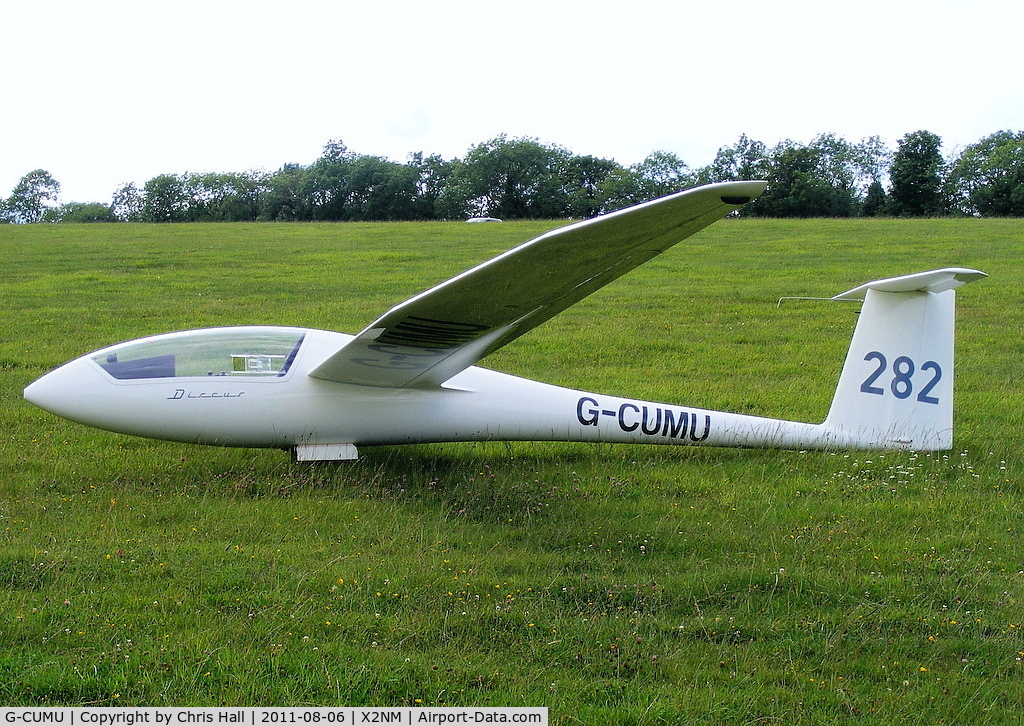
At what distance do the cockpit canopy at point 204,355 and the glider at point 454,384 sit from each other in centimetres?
1

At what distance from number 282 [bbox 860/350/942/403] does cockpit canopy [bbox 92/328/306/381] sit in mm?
5612

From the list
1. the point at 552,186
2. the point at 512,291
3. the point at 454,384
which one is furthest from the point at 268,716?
the point at 552,186

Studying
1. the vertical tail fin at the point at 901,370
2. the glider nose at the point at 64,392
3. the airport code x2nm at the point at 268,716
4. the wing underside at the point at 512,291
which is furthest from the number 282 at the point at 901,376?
the glider nose at the point at 64,392

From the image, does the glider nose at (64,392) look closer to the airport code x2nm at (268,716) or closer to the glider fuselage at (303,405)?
the glider fuselage at (303,405)

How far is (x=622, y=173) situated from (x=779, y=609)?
202 ft

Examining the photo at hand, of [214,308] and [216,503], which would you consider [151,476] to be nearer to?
[216,503]

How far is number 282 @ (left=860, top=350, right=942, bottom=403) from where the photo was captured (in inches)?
349

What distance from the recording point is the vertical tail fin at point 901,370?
29.0ft

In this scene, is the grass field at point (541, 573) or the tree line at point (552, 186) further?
the tree line at point (552, 186)

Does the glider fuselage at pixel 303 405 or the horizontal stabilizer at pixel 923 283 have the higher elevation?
the horizontal stabilizer at pixel 923 283

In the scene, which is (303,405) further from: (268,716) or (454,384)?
(268,716)

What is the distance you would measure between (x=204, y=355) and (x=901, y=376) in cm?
666

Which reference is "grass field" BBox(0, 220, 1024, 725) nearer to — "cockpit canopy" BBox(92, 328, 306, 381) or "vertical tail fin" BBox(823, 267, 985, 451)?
"vertical tail fin" BBox(823, 267, 985, 451)

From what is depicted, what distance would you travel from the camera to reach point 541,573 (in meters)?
5.97
